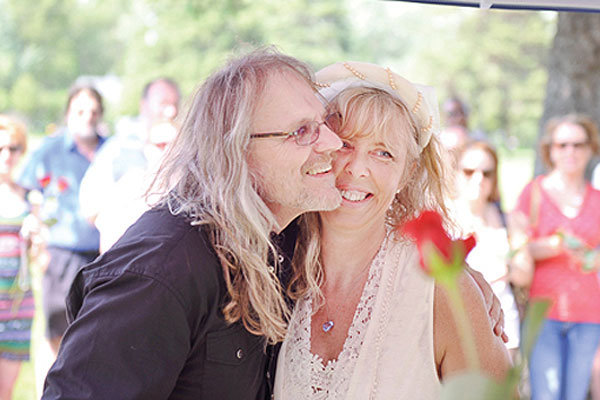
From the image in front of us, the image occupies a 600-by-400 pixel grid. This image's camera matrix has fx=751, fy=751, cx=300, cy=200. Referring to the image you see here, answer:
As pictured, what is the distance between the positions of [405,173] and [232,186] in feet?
2.40

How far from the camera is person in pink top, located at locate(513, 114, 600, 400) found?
4781 mm

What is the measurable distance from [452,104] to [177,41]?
32040mm

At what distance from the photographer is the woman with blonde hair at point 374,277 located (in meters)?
2.13

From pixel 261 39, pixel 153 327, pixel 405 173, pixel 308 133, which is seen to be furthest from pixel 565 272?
pixel 261 39

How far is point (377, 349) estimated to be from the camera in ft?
7.11

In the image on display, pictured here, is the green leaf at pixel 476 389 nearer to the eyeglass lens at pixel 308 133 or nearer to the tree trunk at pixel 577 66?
the eyeglass lens at pixel 308 133

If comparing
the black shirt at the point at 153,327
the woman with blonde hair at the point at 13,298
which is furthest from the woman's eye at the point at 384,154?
the woman with blonde hair at the point at 13,298

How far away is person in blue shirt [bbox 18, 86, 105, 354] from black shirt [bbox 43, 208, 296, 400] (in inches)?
136

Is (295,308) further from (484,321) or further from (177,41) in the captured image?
(177,41)

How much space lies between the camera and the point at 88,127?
6.02 metres

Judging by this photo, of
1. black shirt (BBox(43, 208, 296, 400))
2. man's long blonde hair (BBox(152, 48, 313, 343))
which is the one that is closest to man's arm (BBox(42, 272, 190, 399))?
black shirt (BBox(43, 208, 296, 400))

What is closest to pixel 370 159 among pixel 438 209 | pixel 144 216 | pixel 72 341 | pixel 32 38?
pixel 438 209

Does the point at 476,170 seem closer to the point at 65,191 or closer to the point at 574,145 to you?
the point at 574,145

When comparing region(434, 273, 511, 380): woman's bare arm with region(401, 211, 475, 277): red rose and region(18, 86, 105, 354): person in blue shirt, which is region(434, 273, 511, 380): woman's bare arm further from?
region(18, 86, 105, 354): person in blue shirt
